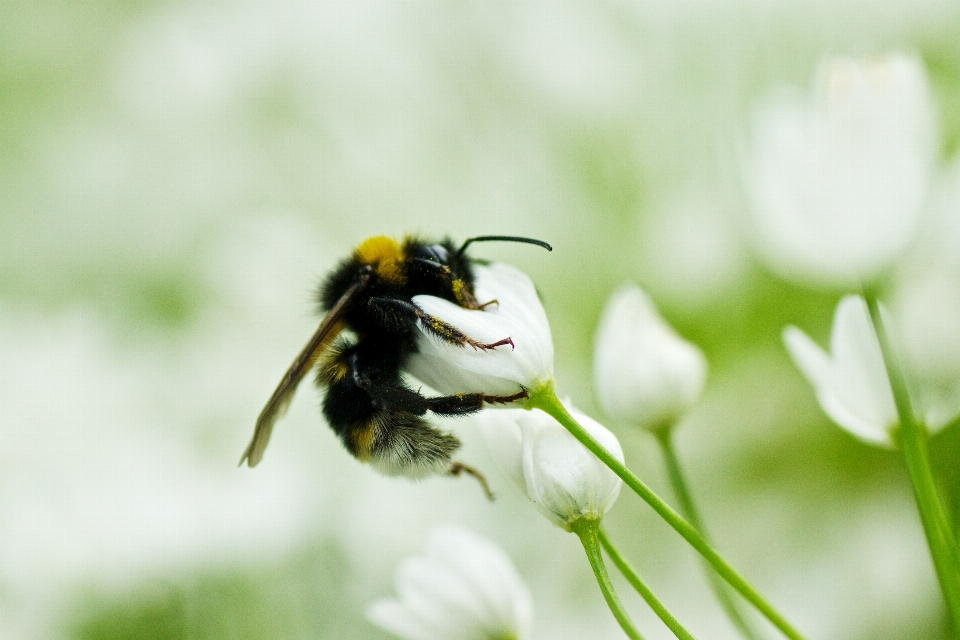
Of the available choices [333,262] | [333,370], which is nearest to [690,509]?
[333,370]

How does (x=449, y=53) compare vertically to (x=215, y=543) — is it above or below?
above

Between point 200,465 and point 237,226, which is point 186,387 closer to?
point 200,465

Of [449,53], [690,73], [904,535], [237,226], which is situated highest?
[690,73]

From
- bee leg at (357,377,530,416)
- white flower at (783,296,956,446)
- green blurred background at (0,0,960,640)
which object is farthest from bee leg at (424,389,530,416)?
green blurred background at (0,0,960,640)

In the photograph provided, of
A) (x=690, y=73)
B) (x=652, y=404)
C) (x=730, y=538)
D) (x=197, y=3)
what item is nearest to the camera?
(x=652, y=404)

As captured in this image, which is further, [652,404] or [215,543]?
[215,543]

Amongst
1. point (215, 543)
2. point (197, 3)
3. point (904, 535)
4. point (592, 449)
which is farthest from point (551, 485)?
point (197, 3)

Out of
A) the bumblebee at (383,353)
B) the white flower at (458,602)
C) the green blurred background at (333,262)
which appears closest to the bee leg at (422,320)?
the bumblebee at (383,353)
